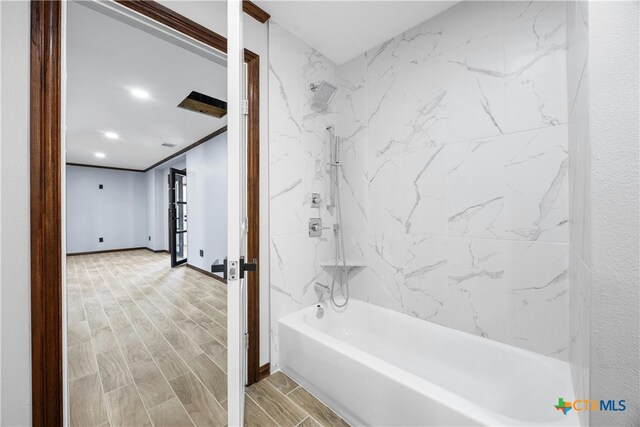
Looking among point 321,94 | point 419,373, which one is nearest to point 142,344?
point 419,373

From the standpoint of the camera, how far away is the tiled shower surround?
1234 millimetres

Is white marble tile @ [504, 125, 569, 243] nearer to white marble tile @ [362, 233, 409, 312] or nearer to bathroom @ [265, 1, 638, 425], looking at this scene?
bathroom @ [265, 1, 638, 425]

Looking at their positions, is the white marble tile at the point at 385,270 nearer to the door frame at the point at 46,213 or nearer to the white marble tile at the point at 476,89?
the white marble tile at the point at 476,89

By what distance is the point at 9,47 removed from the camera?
829 millimetres

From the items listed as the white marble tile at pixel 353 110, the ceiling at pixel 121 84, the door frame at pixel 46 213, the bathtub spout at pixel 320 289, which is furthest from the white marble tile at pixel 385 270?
the ceiling at pixel 121 84

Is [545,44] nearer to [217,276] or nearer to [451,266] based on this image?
[451,266]

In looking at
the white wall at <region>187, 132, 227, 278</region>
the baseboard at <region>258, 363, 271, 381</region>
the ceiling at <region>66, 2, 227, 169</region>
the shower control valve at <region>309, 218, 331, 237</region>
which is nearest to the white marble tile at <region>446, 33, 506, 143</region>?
the shower control valve at <region>309, 218, 331, 237</region>

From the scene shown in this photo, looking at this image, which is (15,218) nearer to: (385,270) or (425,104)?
(385,270)

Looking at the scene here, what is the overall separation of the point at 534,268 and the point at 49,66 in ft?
7.73

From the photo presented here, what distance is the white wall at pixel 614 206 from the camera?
1.85ft

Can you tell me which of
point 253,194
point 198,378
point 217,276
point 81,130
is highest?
point 81,130

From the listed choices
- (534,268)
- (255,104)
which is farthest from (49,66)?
(534,268)

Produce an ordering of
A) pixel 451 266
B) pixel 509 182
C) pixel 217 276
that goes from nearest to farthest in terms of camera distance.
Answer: pixel 509 182 → pixel 451 266 → pixel 217 276

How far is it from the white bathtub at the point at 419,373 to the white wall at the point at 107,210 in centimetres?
222
